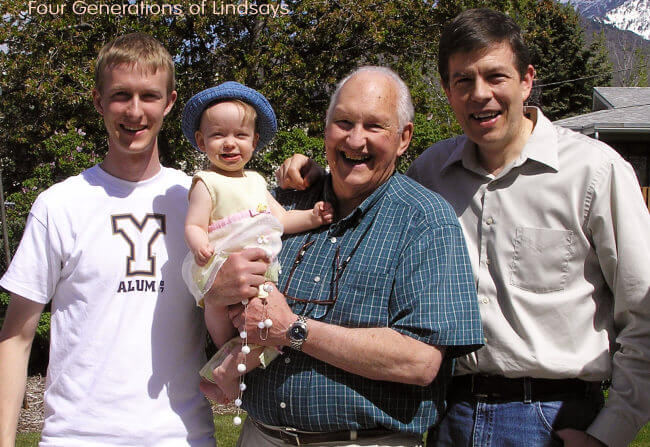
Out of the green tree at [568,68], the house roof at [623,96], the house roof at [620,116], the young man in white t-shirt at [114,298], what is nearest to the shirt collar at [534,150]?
the young man in white t-shirt at [114,298]

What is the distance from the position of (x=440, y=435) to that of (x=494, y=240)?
918 mm

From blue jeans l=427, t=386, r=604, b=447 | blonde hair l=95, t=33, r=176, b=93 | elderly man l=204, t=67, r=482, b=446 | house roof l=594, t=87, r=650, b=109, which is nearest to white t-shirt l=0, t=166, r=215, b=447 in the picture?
elderly man l=204, t=67, r=482, b=446

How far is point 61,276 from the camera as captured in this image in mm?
2705

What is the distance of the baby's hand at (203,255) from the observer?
104 inches

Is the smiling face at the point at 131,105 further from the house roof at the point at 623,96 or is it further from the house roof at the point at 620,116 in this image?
the house roof at the point at 623,96

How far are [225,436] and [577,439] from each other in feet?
17.1

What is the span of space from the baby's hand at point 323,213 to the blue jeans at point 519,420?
39.1 inches

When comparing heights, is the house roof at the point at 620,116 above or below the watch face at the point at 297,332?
above

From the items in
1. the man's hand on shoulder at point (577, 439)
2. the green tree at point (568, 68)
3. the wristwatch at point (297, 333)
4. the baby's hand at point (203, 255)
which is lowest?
the man's hand on shoulder at point (577, 439)

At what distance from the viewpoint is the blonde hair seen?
2.74m

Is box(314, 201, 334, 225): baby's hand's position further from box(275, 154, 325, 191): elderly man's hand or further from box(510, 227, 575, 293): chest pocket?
box(510, 227, 575, 293): chest pocket

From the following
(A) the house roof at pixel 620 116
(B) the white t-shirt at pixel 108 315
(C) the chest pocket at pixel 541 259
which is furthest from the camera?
(A) the house roof at pixel 620 116

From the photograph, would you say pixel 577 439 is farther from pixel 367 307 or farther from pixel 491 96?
pixel 491 96

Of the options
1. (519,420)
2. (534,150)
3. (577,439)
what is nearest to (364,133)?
A: (534,150)
